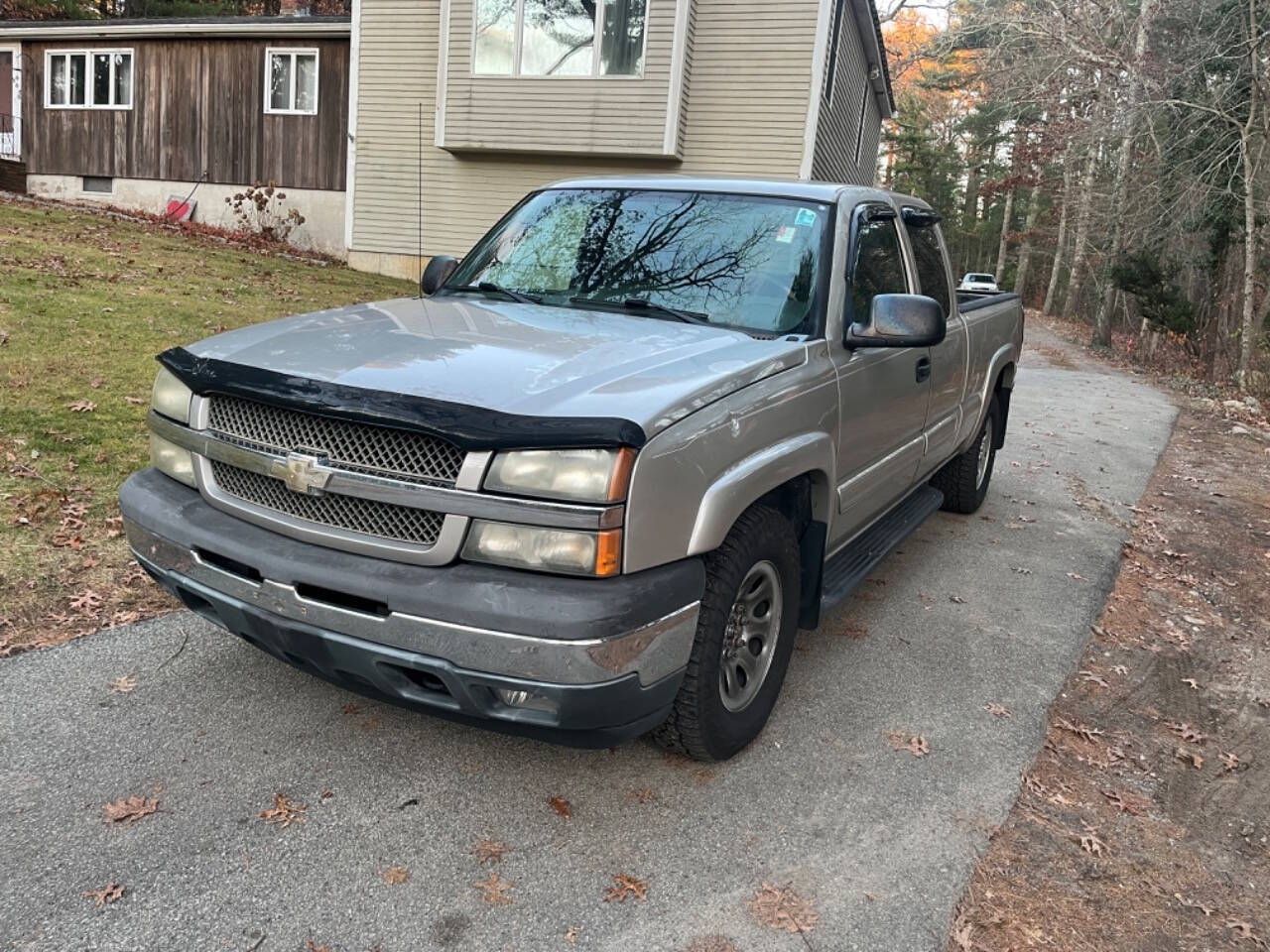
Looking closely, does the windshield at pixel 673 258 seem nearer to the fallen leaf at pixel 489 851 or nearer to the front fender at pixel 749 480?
the front fender at pixel 749 480

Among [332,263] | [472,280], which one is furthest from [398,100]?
[472,280]

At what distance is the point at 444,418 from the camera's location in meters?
2.45

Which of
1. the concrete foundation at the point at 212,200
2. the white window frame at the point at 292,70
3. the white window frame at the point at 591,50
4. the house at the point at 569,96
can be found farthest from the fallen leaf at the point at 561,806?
the white window frame at the point at 292,70

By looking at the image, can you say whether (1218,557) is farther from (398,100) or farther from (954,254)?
(954,254)

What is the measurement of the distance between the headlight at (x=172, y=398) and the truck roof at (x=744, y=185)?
82.4 inches

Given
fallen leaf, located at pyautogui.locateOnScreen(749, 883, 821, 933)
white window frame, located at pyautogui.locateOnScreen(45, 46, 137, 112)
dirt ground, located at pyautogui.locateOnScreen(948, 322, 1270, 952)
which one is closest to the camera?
fallen leaf, located at pyautogui.locateOnScreen(749, 883, 821, 933)

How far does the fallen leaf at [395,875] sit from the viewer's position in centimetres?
254

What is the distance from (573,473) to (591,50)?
50.4 feet

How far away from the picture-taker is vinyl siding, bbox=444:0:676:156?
15.6 meters

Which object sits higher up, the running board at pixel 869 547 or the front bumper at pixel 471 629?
the front bumper at pixel 471 629

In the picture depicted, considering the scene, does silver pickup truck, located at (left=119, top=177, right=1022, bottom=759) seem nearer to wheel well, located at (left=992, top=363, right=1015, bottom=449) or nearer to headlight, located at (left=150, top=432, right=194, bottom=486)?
headlight, located at (left=150, top=432, right=194, bottom=486)

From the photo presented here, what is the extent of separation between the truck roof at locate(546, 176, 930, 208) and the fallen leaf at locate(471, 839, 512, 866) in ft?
8.89

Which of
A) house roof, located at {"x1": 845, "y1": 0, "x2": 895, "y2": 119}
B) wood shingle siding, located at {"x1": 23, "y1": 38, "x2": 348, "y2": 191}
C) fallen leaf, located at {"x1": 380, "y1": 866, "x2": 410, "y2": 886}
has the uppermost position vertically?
house roof, located at {"x1": 845, "y1": 0, "x2": 895, "y2": 119}

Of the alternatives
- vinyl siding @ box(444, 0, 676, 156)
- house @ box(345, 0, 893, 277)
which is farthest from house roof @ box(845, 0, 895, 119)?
vinyl siding @ box(444, 0, 676, 156)
